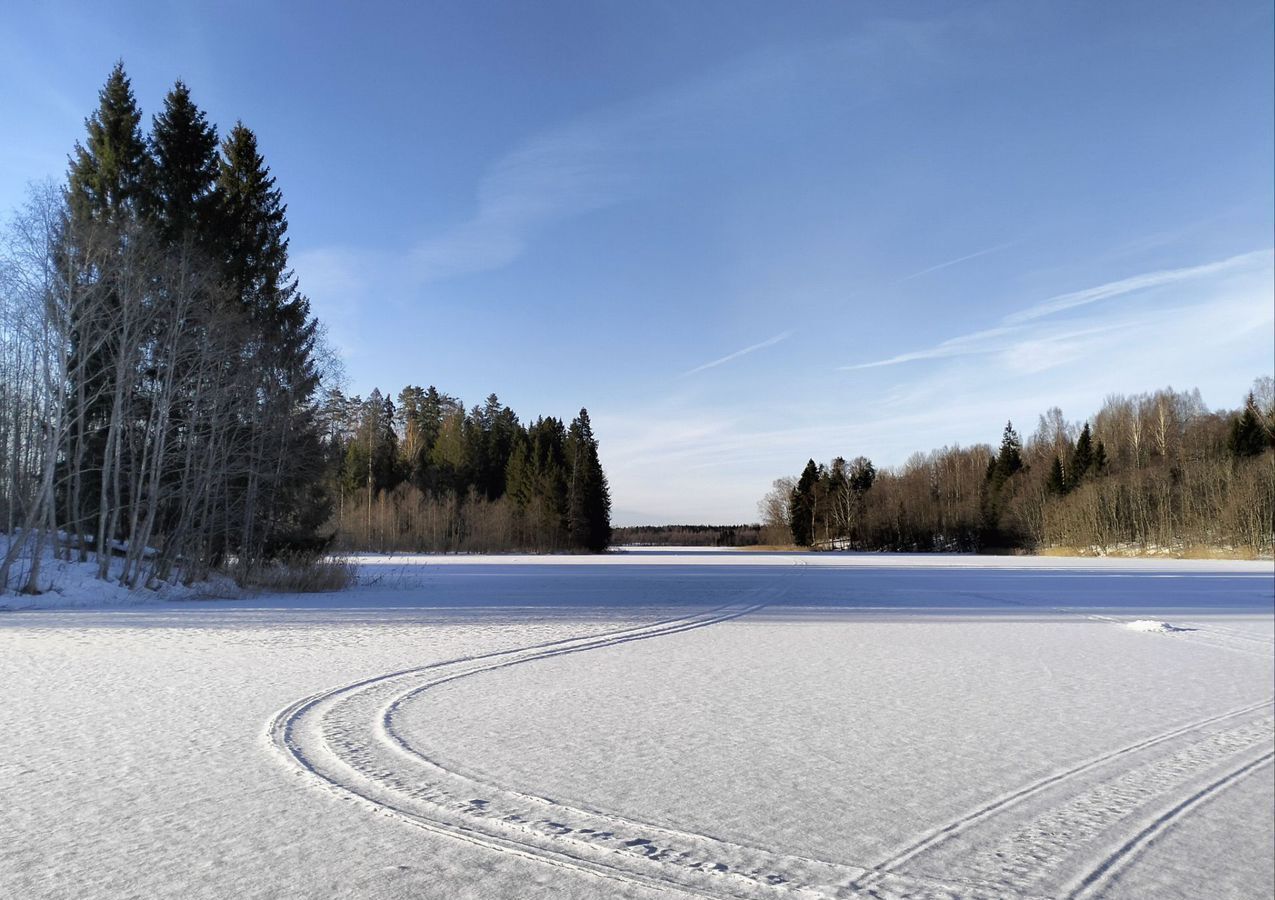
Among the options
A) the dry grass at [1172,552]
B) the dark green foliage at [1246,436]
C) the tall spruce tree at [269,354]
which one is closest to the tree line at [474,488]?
the tall spruce tree at [269,354]

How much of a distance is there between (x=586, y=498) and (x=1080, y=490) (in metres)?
39.4

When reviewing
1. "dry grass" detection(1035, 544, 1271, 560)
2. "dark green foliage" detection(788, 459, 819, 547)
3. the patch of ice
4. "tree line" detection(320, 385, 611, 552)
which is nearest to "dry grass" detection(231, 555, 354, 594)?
the patch of ice

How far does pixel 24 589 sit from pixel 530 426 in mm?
61904

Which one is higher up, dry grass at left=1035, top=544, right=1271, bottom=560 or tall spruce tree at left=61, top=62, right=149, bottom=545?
tall spruce tree at left=61, top=62, right=149, bottom=545

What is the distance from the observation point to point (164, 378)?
19250 mm

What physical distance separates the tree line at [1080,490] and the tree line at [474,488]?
34.4 meters

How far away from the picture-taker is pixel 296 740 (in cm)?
532

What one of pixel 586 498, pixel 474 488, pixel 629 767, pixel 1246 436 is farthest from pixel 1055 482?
pixel 629 767

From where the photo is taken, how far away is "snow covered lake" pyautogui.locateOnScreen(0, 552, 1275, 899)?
3.36m

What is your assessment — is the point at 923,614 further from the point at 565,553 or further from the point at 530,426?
the point at 530,426

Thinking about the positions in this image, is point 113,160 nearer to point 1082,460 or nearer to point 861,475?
point 1082,460

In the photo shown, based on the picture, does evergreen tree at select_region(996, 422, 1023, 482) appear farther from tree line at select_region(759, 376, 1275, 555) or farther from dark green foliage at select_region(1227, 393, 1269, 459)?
dark green foliage at select_region(1227, 393, 1269, 459)

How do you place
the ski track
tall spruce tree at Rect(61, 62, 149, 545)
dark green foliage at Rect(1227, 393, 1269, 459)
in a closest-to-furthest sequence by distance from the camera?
the ski track, tall spruce tree at Rect(61, 62, 149, 545), dark green foliage at Rect(1227, 393, 1269, 459)

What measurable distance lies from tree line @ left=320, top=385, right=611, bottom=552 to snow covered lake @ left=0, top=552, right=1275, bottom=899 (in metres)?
49.1
